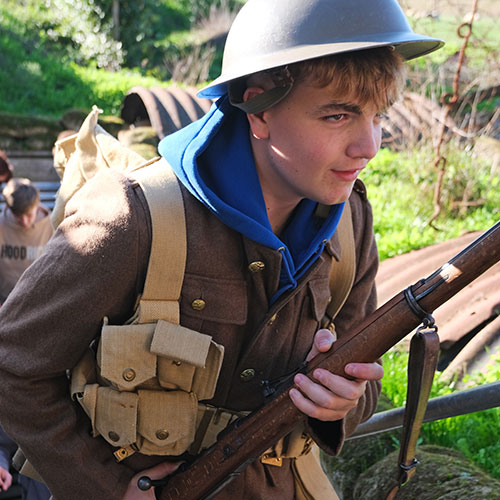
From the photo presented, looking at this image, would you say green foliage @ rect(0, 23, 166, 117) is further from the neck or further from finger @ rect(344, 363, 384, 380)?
finger @ rect(344, 363, 384, 380)

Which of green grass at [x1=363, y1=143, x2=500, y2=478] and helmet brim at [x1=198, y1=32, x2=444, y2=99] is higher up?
helmet brim at [x1=198, y1=32, x2=444, y2=99]

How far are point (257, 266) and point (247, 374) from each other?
0.31 m

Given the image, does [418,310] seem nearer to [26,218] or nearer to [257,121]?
[257,121]

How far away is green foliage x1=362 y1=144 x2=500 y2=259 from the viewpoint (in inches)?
274

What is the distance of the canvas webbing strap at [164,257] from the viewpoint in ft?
5.84

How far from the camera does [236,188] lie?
1896mm

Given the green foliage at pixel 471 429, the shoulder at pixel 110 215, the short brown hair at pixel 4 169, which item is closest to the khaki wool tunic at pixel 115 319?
the shoulder at pixel 110 215

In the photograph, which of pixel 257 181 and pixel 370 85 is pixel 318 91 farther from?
pixel 257 181

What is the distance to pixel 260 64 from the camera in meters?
1.80

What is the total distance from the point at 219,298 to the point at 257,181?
330 mm

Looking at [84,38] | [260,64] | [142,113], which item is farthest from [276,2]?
[84,38]

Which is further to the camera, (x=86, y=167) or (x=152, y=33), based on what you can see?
(x=152, y=33)

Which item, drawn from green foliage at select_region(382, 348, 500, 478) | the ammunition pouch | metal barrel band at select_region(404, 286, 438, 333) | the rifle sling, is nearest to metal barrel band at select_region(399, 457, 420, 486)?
the rifle sling

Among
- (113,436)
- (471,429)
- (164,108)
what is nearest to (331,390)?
A: (113,436)
